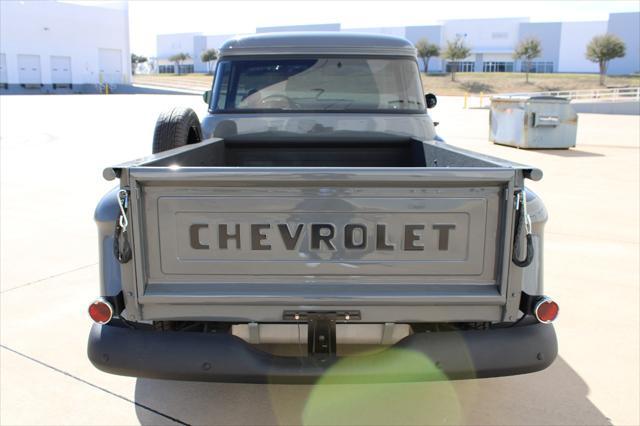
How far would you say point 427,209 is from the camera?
92.2 inches

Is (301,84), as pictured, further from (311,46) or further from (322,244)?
(322,244)

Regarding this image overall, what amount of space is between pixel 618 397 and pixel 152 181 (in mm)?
2764

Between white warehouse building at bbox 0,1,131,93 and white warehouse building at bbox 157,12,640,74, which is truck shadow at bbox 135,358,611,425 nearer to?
white warehouse building at bbox 0,1,131,93

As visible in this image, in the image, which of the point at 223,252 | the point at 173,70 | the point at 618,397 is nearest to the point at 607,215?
the point at 618,397

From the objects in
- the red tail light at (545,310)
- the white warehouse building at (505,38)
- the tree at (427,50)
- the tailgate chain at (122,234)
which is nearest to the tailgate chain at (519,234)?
the red tail light at (545,310)

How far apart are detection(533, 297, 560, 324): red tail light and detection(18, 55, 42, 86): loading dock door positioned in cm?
6304

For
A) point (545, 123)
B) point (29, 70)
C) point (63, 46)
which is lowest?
point (545, 123)

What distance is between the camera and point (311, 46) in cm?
459

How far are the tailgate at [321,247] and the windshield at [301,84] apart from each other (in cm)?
240

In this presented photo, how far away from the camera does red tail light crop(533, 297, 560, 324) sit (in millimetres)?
2430

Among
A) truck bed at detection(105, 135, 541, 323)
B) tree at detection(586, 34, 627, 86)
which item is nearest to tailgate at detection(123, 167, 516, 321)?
truck bed at detection(105, 135, 541, 323)

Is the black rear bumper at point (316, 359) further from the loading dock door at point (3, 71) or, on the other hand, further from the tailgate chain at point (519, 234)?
the loading dock door at point (3, 71)

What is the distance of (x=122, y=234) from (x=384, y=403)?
5.55 feet

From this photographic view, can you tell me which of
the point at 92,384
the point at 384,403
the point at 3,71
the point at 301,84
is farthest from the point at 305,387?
the point at 3,71
